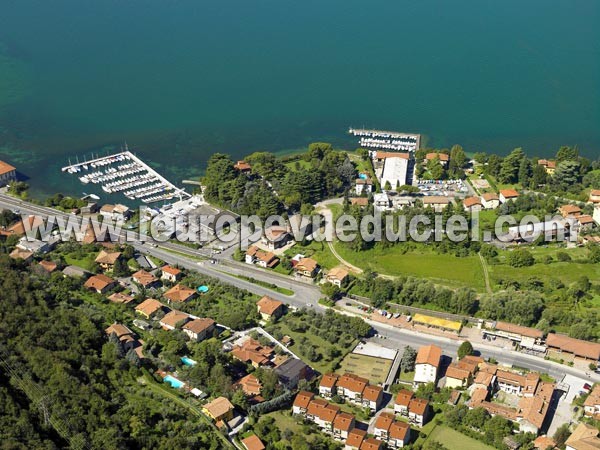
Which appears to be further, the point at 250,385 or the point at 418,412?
the point at 250,385

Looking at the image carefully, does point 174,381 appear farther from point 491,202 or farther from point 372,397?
point 491,202

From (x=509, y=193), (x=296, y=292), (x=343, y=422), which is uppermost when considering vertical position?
(x=509, y=193)

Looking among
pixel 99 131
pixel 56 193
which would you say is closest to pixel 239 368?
pixel 56 193

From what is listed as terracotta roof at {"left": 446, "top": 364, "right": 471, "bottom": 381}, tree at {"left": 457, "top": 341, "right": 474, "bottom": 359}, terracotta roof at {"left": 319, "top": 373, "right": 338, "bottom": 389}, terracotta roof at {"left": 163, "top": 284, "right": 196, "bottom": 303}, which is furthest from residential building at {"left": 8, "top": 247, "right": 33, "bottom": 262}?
tree at {"left": 457, "top": 341, "right": 474, "bottom": 359}

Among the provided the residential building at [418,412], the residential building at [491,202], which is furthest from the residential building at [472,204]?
the residential building at [418,412]

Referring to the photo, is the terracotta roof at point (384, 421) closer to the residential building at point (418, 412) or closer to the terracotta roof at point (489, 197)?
the residential building at point (418, 412)

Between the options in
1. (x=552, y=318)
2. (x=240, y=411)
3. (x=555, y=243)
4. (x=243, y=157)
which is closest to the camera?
(x=240, y=411)

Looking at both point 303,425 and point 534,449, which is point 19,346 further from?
point 534,449

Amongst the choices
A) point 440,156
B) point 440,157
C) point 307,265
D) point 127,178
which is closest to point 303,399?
point 307,265
